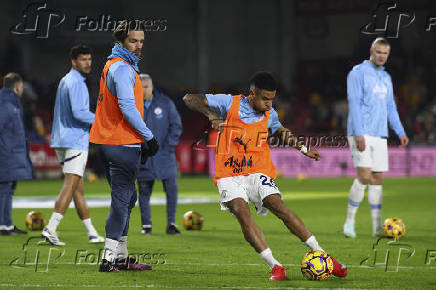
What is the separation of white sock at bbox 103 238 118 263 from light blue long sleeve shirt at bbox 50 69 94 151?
267cm

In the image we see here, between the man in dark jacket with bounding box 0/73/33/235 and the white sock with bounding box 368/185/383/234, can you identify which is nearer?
the white sock with bounding box 368/185/383/234

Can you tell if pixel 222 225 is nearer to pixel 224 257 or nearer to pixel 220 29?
pixel 224 257

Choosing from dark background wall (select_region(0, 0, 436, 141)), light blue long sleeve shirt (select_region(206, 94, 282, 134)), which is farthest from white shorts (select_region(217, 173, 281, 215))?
dark background wall (select_region(0, 0, 436, 141))

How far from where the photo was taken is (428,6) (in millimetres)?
35938

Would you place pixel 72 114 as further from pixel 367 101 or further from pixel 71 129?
pixel 367 101

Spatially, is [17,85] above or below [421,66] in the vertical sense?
below

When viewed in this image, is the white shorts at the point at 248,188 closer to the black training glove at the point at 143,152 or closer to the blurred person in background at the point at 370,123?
the black training glove at the point at 143,152

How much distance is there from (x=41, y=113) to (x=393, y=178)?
47.7 ft

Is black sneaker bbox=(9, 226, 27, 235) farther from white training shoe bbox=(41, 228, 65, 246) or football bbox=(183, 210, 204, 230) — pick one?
football bbox=(183, 210, 204, 230)

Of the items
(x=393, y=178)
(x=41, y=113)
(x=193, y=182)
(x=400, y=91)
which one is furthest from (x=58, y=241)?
(x=400, y=91)

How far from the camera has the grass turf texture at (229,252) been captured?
7.26 metres

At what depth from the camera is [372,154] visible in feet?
36.2

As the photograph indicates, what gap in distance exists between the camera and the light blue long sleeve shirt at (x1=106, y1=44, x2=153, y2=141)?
292 inches
